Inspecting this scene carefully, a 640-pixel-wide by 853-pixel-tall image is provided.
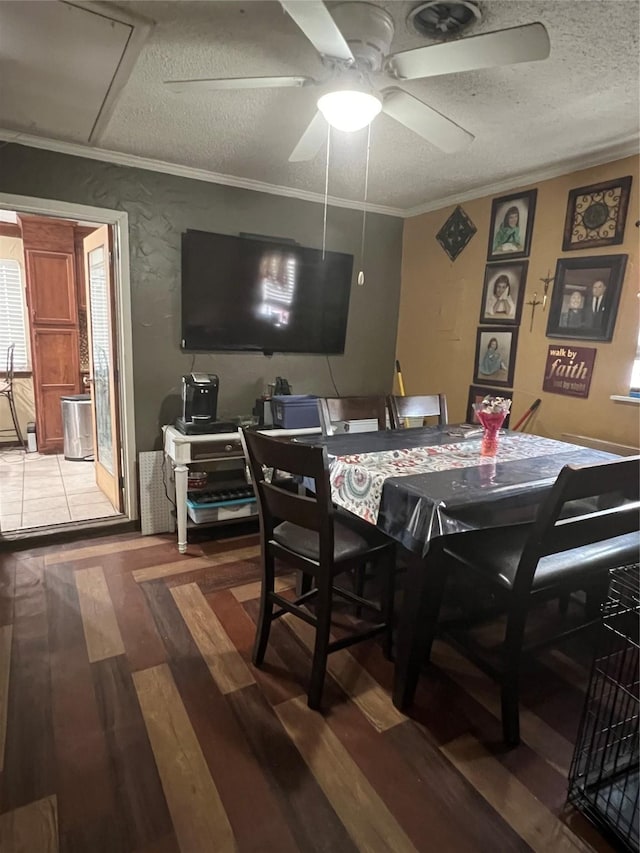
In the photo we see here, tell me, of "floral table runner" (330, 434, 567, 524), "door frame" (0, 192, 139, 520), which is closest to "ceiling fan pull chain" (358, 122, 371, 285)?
"floral table runner" (330, 434, 567, 524)

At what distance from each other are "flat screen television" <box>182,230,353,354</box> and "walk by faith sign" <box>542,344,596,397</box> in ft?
5.01

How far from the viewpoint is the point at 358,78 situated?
1506 millimetres

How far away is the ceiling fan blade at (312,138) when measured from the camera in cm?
183

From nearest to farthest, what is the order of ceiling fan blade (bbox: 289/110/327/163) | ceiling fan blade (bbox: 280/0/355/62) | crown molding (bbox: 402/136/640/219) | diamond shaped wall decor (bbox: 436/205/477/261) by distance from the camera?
ceiling fan blade (bbox: 280/0/355/62) → ceiling fan blade (bbox: 289/110/327/163) → crown molding (bbox: 402/136/640/219) → diamond shaped wall decor (bbox: 436/205/477/261)

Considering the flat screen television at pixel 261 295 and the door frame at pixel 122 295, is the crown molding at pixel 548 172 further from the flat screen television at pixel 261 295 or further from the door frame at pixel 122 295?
the door frame at pixel 122 295

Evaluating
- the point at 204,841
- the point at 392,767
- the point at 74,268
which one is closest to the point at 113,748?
the point at 204,841

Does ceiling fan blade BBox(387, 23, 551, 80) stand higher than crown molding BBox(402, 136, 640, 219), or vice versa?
crown molding BBox(402, 136, 640, 219)

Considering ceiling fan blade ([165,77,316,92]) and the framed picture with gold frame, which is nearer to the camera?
ceiling fan blade ([165,77,316,92])

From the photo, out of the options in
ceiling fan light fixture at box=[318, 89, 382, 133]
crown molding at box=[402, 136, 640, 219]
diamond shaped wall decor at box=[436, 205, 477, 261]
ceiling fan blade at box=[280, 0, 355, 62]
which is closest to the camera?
ceiling fan blade at box=[280, 0, 355, 62]

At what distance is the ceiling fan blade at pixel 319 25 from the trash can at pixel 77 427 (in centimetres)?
413

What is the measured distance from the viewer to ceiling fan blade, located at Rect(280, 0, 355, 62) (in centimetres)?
115

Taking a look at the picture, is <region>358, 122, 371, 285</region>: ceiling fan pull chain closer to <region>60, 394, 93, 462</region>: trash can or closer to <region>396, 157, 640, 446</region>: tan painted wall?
<region>396, 157, 640, 446</region>: tan painted wall

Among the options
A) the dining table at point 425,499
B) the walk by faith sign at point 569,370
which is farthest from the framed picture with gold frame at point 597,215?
the dining table at point 425,499

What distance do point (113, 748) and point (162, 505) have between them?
1.73 metres
